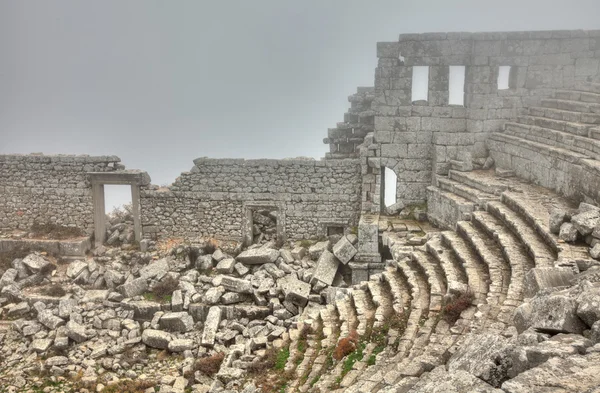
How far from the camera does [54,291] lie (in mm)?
15898

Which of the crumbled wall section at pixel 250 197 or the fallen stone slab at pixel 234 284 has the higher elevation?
the crumbled wall section at pixel 250 197

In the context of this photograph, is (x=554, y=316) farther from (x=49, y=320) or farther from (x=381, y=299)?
(x=49, y=320)

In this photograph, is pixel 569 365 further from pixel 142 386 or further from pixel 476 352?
pixel 142 386

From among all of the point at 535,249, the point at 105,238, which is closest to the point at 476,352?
the point at 535,249

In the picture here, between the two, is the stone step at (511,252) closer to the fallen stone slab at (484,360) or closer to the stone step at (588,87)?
the fallen stone slab at (484,360)

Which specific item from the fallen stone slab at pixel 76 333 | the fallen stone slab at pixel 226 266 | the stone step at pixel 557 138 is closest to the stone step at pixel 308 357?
the fallen stone slab at pixel 226 266

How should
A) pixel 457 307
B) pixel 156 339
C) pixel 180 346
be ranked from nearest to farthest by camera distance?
pixel 457 307 < pixel 180 346 < pixel 156 339

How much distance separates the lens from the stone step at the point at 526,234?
9953 millimetres

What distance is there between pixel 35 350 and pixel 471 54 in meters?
14.3

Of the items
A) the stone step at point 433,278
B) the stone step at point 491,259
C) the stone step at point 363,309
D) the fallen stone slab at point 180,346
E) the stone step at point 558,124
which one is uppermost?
the stone step at point 558,124

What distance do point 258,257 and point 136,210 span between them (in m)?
4.68

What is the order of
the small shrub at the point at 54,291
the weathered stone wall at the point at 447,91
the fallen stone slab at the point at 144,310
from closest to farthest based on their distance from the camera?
the fallen stone slab at the point at 144,310 < the small shrub at the point at 54,291 < the weathered stone wall at the point at 447,91

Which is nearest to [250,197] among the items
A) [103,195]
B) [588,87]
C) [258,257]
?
[258,257]

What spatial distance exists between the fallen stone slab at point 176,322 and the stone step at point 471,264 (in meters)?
6.73
